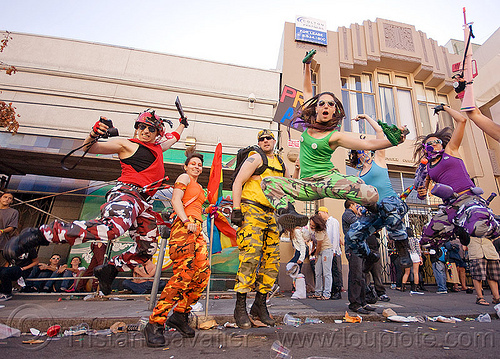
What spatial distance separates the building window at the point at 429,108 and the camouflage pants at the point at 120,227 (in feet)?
40.2

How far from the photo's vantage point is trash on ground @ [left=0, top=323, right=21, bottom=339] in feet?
8.33

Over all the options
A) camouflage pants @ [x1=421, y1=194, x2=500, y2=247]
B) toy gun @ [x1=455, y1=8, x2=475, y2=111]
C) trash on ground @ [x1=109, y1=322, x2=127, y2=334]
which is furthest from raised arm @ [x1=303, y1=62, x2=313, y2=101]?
trash on ground @ [x1=109, y1=322, x2=127, y2=334]

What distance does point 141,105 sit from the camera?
904 centimetres

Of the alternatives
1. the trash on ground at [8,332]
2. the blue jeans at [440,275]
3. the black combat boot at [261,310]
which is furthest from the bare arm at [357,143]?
the blue jeans at [440,275]

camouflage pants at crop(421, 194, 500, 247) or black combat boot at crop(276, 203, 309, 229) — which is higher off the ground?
camouflage pants at crop(421, 194, 500, 247)

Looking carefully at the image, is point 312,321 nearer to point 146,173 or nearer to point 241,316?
point 241,316

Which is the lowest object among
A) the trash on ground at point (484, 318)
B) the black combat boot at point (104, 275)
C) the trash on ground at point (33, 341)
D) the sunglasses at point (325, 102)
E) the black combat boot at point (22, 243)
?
the trash on ground at point (33, 341)

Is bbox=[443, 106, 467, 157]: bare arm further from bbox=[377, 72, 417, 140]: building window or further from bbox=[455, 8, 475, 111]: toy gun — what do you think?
bbox=[377, 72, 417, 140]: building window

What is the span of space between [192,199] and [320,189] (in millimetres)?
1382

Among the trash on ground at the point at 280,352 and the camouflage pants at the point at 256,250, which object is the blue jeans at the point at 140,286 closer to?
the camouflage pants at the point at 256,250

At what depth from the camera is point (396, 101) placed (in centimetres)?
1132

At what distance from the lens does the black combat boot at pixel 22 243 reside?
203 cm

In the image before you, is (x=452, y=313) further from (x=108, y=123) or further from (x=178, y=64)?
(x=178, y=64)

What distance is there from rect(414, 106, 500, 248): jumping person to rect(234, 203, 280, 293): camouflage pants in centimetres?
223
